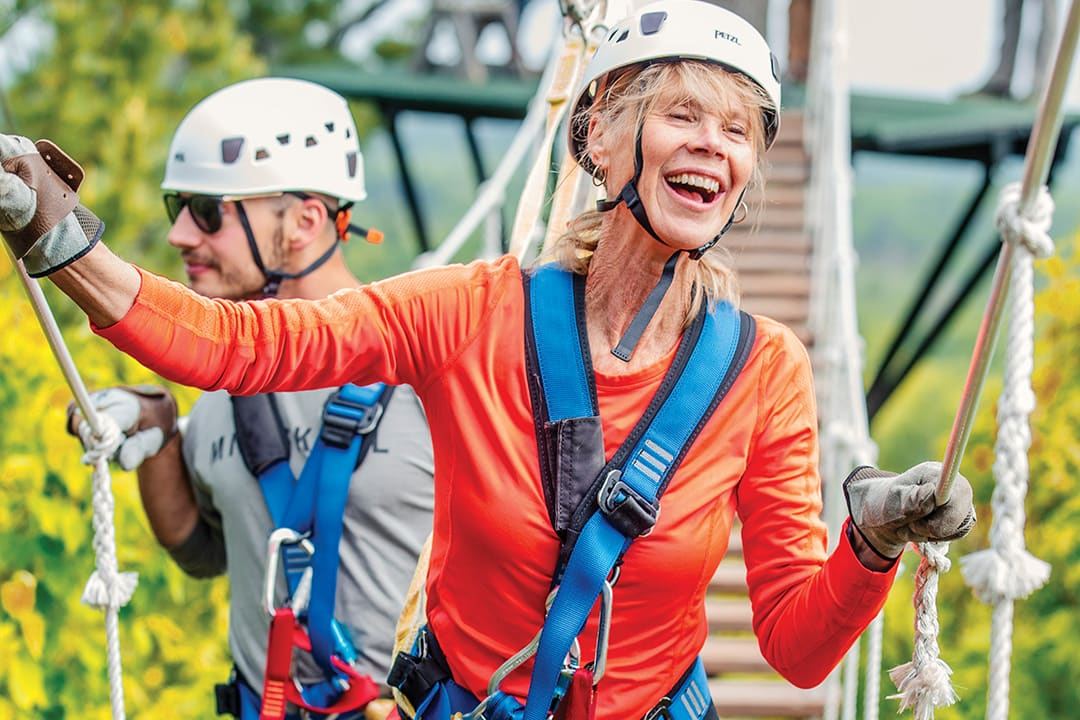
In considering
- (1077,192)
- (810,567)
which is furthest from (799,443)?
(1077,192)

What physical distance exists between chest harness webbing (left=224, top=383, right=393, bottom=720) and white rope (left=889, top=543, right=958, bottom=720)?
1.04 m

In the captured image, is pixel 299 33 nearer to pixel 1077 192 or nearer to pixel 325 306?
pixel 325 306

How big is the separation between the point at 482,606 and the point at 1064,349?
141 inches

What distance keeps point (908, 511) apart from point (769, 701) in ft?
9.10

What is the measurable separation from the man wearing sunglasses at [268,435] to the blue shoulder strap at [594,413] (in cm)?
77

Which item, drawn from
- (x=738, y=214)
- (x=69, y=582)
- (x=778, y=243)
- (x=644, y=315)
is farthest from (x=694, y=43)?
(x=778, y=243)

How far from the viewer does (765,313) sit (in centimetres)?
524

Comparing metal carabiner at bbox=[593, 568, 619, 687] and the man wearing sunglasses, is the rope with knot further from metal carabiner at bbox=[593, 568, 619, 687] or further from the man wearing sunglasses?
metal carabiner at bbox=[593, 568, 619, 687]

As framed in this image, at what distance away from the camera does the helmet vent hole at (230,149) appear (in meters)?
2.66

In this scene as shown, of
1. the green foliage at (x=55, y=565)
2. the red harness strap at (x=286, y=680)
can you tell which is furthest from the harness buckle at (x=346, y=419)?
the green foliage at (x=55, y=565)

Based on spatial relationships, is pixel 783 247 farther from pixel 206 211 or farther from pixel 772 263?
pixel 206 211

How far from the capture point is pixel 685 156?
1.65 meters

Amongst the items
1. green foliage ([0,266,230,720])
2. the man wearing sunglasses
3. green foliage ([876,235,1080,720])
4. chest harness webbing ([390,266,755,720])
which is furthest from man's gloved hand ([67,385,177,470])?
green foliage ([876,235,1080,720])

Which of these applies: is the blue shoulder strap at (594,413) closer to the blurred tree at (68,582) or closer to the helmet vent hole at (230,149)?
the helmet vent hole at (230,149)
